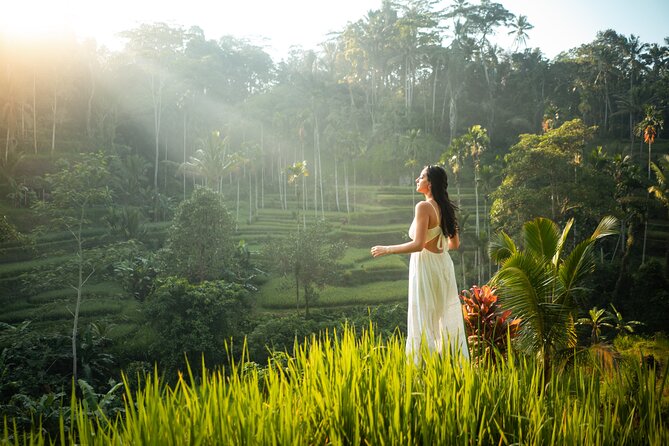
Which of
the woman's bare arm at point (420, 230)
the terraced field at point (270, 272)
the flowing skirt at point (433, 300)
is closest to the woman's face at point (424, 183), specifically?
the woman's bare arm at point (420, 230)

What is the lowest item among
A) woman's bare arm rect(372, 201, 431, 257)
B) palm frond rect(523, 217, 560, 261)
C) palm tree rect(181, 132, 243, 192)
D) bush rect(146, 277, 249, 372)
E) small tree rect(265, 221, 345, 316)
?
bush rect(146, 277, 249, 372)

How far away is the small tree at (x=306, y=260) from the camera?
18219 millimetres

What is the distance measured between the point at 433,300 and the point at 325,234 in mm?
16352

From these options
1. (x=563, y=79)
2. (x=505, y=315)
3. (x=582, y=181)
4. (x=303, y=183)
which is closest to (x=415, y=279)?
(x=505, y=315)

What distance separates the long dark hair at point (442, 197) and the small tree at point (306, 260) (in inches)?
571

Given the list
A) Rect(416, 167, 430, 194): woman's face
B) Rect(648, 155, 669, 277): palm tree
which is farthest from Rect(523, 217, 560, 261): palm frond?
Rect(648, 155, 669, 277): palm tree

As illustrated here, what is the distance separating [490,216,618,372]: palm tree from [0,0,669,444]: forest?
25 millimetres

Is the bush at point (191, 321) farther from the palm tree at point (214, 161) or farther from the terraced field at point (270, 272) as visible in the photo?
the palm tree at point (214, 161)

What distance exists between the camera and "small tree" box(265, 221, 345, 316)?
59.8 ft

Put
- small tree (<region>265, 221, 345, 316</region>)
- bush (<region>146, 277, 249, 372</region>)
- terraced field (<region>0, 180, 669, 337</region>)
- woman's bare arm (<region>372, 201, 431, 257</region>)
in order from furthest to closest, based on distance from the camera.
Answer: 1. small tree (<region>265, 221, 345, 316</region>)
2. terraced field (<region>0, 180, 669, 337</region>)
3. bush (<region>146, 277, 249, 372</region>)
4. woman's bare arm (<region>372, 201, 431, 257</region>)

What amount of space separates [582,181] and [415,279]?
51.9 ft

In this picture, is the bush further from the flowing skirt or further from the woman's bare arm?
the woman's bare arm

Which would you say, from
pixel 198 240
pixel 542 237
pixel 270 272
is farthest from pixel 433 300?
pixel 270 272

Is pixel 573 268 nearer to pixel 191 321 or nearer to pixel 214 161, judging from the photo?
pixel 191 321
